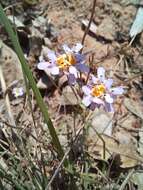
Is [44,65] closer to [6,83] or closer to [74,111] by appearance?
[74,111]

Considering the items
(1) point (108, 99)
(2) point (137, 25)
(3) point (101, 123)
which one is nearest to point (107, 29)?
(2) point (137, 25)

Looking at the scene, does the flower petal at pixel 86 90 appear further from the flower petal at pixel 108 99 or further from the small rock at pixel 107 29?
the small rock at pixel 107 29

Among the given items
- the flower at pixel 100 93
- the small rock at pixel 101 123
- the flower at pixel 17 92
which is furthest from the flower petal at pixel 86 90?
the flower at pixel 17 92

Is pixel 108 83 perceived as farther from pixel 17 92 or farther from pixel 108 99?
pixel 17 92

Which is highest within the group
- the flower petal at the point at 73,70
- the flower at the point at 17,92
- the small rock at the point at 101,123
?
the flower petal at the point at 73,70

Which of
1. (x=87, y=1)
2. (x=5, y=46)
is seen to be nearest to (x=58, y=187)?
(x=5, y=46)

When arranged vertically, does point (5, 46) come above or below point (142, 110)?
above

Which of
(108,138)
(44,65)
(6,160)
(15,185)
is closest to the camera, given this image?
(44,65)

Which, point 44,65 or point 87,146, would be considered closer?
point 44,65
